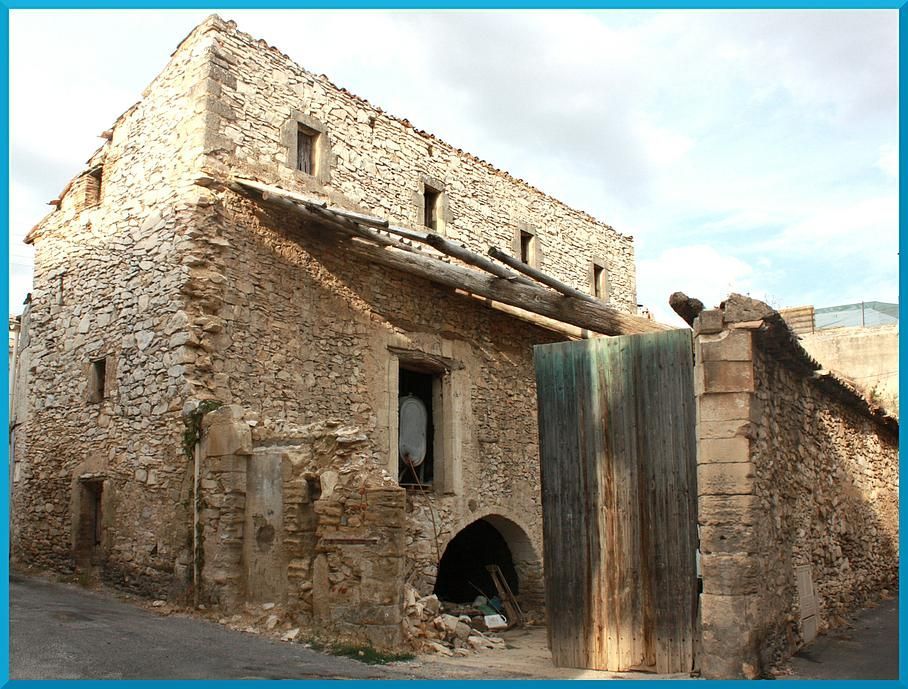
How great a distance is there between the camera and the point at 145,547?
9555 millimetres

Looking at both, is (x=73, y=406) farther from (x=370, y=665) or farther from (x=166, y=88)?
(x=370, y=665)

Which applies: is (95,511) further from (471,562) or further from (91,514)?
(471,562)

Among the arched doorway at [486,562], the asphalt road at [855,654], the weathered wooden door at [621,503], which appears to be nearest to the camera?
the asphalt road at [855,654]

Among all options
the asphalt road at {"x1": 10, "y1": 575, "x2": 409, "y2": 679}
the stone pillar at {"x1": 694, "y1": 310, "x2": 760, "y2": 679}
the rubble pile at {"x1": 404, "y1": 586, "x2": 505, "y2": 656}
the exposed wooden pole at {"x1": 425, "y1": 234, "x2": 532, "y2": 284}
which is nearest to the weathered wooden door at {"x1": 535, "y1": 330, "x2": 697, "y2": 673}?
the stone pillar at {"x1": 694, "y1": 310, "x2": 760, "y2": 679}

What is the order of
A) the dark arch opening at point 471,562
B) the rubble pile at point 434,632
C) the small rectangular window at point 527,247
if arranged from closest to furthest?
the rubble pile at point 434,632, the dark arch opening at point 471,562, the small rectangular window at point 527,247

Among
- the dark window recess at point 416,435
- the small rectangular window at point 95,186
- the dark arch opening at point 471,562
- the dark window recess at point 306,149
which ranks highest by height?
the dark window recess at point 306,149

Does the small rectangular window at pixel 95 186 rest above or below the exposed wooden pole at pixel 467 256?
above

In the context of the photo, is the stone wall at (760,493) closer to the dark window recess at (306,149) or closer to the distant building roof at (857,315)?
the dark window recess at (306,149)

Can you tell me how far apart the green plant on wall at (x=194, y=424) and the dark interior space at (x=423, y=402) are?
11.0ft

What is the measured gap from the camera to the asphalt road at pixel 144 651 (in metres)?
6.17

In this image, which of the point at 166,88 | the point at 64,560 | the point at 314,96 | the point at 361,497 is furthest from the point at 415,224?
the point at 64,560

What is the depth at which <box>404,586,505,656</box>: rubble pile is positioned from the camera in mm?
8070

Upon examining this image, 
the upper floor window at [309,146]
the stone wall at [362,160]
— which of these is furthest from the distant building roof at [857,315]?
the upper floor window at [309,146]

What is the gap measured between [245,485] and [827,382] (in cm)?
610
